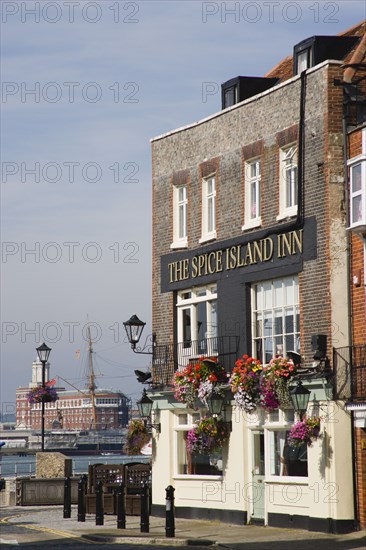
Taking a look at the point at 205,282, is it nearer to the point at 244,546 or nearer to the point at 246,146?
the point at 246,146

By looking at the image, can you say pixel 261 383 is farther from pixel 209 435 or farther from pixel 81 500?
pixel 81 500

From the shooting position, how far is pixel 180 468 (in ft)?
102

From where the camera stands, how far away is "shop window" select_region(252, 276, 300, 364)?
87.8 ft

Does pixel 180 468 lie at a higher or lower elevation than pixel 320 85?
lower

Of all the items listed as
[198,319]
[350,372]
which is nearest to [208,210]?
[198,319]

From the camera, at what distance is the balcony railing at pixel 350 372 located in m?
24.1

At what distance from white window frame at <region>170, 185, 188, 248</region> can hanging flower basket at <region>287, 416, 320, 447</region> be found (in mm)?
8140

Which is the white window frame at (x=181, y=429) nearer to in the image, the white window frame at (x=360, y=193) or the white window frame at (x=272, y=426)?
the white window frame at (x=272, y=426)

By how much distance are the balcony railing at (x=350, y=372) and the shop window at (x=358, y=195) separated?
8.67 ft

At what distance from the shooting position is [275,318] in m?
27.5

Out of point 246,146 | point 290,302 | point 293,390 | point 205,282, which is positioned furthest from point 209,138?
point 293,390

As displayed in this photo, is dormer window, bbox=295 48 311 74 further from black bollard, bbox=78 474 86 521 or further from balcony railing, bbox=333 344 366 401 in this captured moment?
black bollard, bbox=78 474 86 521

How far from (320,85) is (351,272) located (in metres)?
4.42

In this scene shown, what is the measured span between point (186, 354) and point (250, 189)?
17.0 feet
